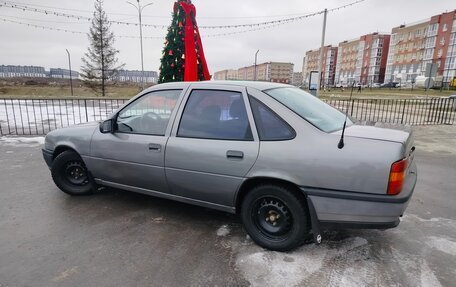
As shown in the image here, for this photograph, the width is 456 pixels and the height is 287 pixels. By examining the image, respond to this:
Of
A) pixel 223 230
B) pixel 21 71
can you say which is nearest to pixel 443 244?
pixel 223 230

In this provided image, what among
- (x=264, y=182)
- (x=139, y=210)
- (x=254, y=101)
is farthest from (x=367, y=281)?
(x=139, y=210)

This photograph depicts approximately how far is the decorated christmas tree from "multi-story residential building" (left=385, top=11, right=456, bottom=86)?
59.5 m

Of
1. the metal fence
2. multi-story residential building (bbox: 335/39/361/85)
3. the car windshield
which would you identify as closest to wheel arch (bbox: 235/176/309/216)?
the car windshield

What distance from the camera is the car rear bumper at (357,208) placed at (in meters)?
2.49

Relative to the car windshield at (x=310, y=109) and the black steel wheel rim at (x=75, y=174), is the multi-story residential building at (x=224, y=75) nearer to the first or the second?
the black steel wheel rim at (x=75, y=174)

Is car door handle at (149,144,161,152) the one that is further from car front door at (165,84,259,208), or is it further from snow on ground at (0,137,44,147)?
snow on ground at (0,137,44,147)

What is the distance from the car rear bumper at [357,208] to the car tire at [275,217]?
16 centimetres

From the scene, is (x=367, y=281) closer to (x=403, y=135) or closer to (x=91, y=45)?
(x=403, y=135)

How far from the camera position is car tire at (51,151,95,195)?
Result: 13.9ft

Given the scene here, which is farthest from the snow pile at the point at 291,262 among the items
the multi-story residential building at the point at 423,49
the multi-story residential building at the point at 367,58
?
the multi-story residential building at the point at 367,58

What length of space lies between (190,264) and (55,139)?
2.87 meters

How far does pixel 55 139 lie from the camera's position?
4.26 meters

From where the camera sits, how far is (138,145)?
139 inches

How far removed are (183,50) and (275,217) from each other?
9.25 metres
